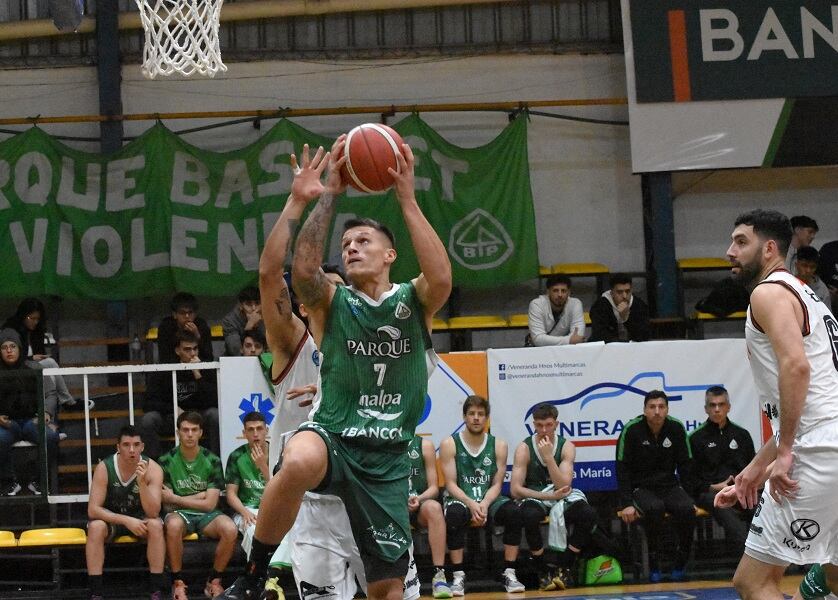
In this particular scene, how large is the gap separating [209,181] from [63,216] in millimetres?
1758

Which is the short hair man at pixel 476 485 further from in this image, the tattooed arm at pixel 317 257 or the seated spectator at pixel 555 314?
the tattooed arm at pixel 317 257

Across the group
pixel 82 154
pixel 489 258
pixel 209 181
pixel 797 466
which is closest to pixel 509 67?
pixel 489 258

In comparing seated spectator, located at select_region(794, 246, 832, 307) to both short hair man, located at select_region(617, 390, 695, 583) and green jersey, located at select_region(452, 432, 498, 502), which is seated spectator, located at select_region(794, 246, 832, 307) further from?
green jersey, located at select_region(452, 432, 498, 502)

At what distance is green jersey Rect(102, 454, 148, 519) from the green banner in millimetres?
4588

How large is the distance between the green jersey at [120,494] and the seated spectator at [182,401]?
0.64m

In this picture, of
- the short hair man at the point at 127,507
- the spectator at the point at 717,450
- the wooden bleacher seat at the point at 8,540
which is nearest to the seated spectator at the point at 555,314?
the spectator at the point at 717,450

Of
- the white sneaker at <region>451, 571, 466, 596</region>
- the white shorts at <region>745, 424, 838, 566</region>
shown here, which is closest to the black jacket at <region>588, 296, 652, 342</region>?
the white sneaker at <region>451, 571, 466, 596</region>

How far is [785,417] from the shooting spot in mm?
5004

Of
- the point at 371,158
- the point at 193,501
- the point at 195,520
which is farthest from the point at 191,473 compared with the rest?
the point at 371,158

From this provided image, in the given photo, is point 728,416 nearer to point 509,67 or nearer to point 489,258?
point 489,258

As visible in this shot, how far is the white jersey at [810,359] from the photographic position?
5.22 metres

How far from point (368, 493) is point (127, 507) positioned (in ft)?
17.5

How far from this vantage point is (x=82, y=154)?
46.4 feet

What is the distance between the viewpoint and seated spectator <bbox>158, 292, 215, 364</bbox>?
11656 mm
